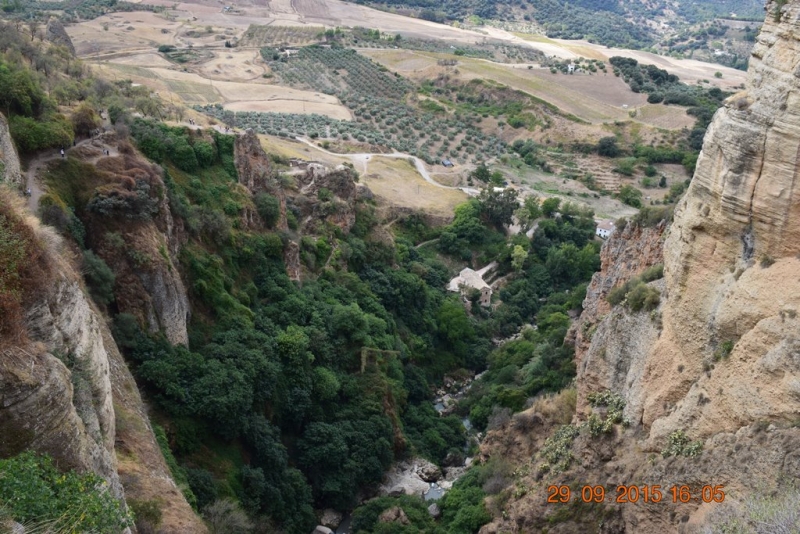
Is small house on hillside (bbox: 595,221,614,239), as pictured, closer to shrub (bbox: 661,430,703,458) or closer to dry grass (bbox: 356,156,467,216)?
dry grass (bbox: 356,156,467,216)

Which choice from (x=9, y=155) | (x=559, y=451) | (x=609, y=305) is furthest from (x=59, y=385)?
(x=609, y=305)

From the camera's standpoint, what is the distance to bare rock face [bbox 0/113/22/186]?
1118 inches

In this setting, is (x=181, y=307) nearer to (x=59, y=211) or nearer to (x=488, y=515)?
(x=59, y=211)

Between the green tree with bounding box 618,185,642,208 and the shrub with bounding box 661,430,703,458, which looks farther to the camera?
the green tree with bounding box 618,185,642,208

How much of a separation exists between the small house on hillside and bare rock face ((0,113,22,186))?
56886 millimetres

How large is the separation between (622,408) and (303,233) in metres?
30.4

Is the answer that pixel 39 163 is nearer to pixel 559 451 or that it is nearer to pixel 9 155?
pixel 9 155

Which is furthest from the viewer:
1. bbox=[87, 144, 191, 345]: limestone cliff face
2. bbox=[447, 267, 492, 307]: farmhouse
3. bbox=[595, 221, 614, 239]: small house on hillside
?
bbox=[595, 221, 614, 239]: small house on hillside

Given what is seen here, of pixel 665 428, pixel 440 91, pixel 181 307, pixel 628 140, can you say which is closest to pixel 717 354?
pixel 665 428

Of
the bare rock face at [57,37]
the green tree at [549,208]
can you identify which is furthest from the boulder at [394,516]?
the bare rock face at [57,37]

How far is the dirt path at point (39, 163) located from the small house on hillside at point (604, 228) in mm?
51824
